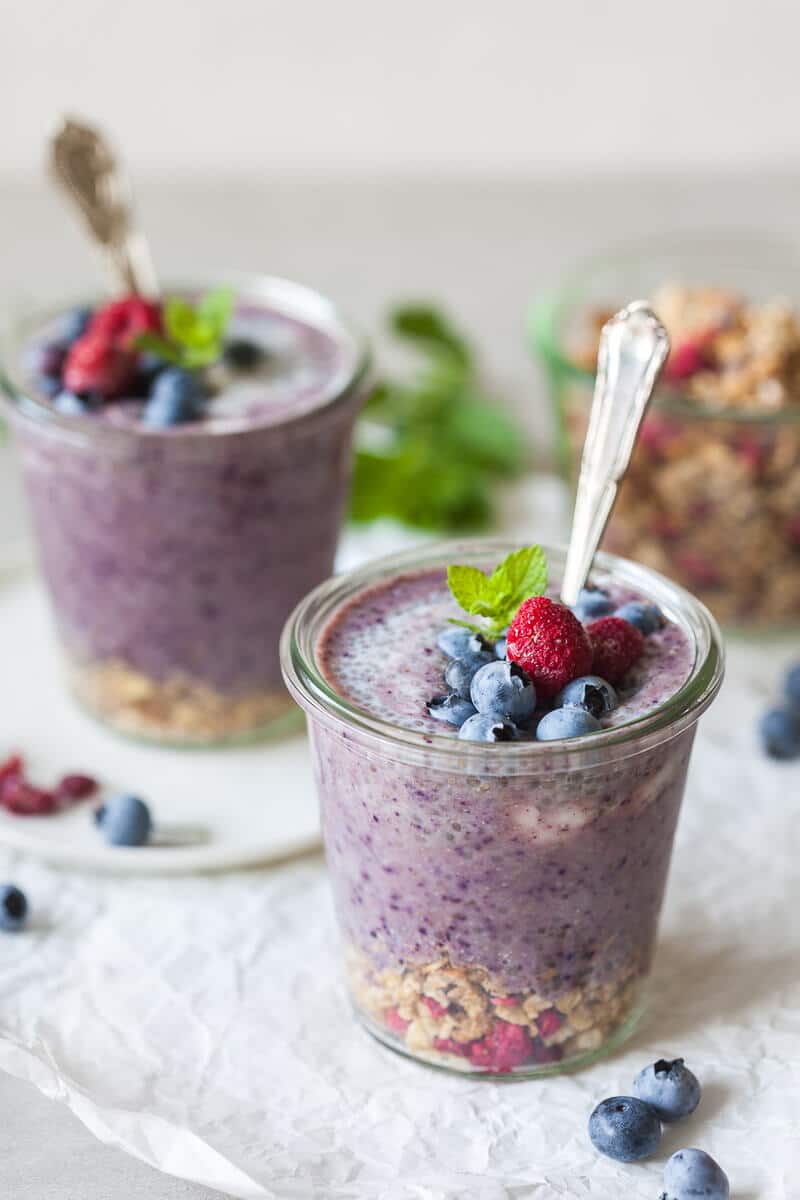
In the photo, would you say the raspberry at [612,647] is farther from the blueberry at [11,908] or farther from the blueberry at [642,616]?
the blueberry at [11,908]

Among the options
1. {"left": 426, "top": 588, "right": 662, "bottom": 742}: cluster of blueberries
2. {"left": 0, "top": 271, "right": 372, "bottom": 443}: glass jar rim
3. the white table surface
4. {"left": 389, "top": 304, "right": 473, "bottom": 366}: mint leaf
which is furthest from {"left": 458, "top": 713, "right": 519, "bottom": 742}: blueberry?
the white table surface

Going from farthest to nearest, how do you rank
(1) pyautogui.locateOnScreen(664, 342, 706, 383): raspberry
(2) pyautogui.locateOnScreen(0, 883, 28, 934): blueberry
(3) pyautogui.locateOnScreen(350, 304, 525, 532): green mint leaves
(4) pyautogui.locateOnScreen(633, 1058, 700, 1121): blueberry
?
(3) pyautogui.locateOnScreen(350, 304, 525, 532): green mint leaves
(1) pyautogui.locateOnScreen(664, 342, 706, 383): raspberry
(2) pyautogui.locateOnScreen(0, 883, 28, 934): blueberry
(4) pyautogui.locateOnScreen(633, 1058, 700, 1121): blueberry

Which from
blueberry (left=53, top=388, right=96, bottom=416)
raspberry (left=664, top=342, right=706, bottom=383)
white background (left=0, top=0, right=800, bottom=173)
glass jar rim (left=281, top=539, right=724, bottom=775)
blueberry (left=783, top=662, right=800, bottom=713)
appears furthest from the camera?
white background (left=0, top=0, right=800, bottom=173)

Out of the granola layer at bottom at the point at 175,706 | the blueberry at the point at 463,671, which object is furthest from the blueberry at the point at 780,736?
the blueberry at the point at 463,671

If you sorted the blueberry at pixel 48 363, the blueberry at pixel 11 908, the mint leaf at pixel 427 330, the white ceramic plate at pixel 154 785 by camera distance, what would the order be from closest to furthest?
the blueberry at pixel 11 908 → the white ceramic plate at pixel 154 785 → the blueberry at pixel 48 363 → the mint leaf at pixel 427 330

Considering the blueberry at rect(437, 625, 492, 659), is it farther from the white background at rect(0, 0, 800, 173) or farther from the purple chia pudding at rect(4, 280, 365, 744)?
the white background at rect(0, 0, 800, 173)

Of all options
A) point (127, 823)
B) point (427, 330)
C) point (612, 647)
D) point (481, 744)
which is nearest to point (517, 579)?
point (612, 647)
